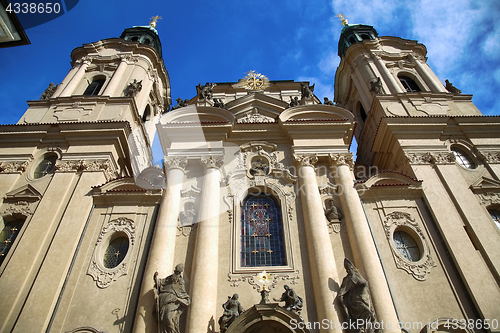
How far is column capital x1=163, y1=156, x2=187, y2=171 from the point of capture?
13.1 meters

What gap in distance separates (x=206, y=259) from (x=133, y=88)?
425 inches

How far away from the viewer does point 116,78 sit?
18.2 m

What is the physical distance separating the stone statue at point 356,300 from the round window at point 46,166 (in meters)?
11.1

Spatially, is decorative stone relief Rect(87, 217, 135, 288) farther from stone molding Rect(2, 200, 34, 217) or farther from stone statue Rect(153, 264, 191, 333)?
stone molding Rect(2, 200, 34, 217)

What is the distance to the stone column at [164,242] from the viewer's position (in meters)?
9.05

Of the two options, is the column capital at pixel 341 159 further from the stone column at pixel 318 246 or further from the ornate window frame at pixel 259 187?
the ornate window frame at pixel 259 187

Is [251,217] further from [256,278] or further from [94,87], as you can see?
[94,87]

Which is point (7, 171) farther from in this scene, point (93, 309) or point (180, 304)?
point (180, 304)

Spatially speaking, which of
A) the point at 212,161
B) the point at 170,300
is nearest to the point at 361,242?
the point at 170,300

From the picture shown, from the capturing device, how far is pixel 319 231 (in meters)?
10.7

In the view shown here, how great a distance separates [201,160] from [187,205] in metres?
1.97

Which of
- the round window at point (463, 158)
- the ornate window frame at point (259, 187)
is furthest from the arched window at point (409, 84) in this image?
the ornate window frame at point (259, 187)
